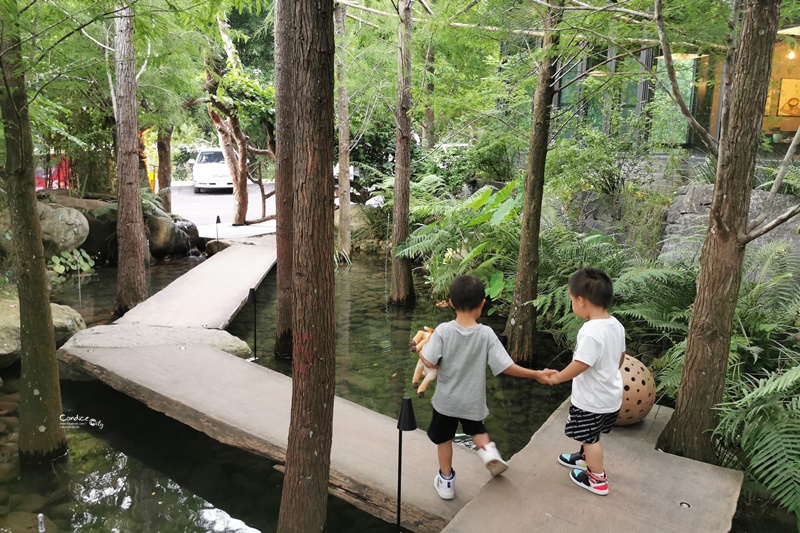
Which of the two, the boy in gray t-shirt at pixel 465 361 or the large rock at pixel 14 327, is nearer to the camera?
the boy in gray t-shirt at pixel 465 361

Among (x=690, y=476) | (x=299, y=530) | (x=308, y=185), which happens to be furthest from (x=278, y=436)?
(x=690, y=476)

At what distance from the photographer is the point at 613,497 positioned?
142 inches

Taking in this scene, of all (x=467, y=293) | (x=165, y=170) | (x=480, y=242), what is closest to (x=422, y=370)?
(x=467, y=293)

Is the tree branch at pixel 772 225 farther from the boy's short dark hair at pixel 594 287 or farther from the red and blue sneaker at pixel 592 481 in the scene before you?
the red and blue sneaker at pixel 592 481

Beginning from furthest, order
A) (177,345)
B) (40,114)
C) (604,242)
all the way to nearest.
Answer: (604,242) < (40,114) < (177,345)

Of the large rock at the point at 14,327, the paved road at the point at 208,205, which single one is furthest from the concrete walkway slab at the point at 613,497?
the paved road at the point at 208,205

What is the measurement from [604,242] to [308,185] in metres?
5.81

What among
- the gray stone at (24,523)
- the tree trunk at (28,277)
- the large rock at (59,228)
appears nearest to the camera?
the gray stone at (24,523)

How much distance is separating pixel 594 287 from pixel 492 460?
1155mm

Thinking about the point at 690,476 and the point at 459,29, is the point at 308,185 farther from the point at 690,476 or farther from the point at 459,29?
the point at 459,29

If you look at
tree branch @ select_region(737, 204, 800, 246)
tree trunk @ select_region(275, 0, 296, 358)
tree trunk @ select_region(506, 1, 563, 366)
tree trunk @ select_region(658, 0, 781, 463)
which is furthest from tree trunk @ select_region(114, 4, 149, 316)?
tree branch @ select_region(737, 204, 800, 246)

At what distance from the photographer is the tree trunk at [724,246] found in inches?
143

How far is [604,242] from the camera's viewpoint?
314 inches

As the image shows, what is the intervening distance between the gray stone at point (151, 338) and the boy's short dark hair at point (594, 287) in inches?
166
